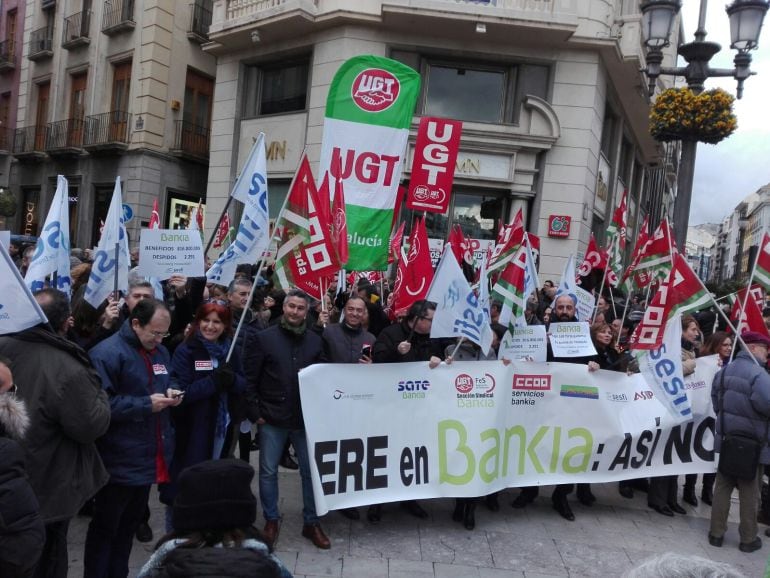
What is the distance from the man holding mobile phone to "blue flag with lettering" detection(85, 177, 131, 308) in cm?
171

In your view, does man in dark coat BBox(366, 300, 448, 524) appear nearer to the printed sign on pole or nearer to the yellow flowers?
the printed sign on pole

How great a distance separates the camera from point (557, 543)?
511 centimetres

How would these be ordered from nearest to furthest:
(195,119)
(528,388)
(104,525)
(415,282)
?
(104,525)
(528,388)
(415,282)
(195,119)

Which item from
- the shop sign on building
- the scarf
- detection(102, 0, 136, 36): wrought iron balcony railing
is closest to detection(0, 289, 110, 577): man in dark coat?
the scarf

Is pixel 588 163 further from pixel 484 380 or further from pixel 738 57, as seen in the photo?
pixel 484 380

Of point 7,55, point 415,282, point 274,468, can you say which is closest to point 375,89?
point 415,282

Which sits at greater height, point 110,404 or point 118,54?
point 118,54

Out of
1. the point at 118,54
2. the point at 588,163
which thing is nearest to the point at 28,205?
the point at 118,54

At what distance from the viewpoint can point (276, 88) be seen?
17047mm

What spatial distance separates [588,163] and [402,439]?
11769 millimetres

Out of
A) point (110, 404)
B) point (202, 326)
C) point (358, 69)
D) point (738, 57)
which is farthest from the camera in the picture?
point (738, 57)

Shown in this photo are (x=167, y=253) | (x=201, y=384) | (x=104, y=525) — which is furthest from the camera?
(x=167, y=253)

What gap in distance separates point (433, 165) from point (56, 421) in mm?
5382

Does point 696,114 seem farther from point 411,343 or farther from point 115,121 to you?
point 115,121
